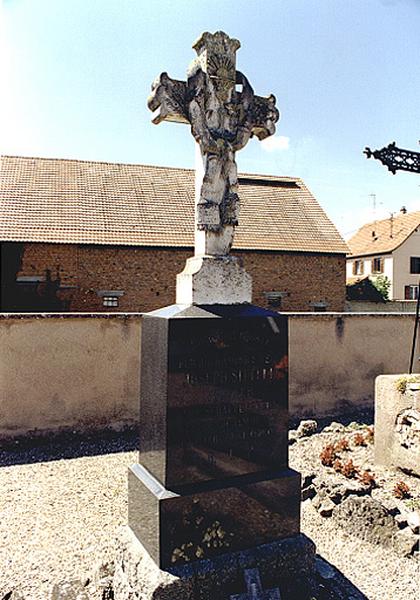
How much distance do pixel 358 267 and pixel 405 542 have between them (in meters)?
33.5

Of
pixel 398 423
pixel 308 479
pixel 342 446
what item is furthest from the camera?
pixel 342 446

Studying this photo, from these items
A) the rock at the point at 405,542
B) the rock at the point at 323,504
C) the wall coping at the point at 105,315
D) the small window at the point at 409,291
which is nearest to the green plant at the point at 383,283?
the small window at the point at 409,291

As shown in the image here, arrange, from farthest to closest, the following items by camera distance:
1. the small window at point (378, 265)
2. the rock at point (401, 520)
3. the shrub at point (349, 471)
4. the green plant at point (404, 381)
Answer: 1. the small window at point (378, 265)
2. the green plant at point (404, 381)
3. the shrub at point (349, 471)
4. the rock at point (401, 520)

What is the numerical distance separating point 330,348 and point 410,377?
3699mm

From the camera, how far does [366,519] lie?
4859 millimetres

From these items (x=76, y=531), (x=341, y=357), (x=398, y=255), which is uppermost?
(x=398, y=255)

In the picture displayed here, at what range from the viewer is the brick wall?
54.6ft

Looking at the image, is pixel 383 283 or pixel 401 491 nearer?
pixel 401 491

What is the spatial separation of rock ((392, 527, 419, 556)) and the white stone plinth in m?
2.88

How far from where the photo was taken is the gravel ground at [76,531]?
4.12 meters

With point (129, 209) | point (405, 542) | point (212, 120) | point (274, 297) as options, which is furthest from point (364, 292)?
point (212, 120)

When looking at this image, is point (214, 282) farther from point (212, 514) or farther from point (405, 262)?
point (405, 262)

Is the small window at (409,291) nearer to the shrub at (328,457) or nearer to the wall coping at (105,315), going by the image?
the wall coping at (105,315)

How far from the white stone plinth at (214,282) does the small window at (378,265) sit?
31654 mm
